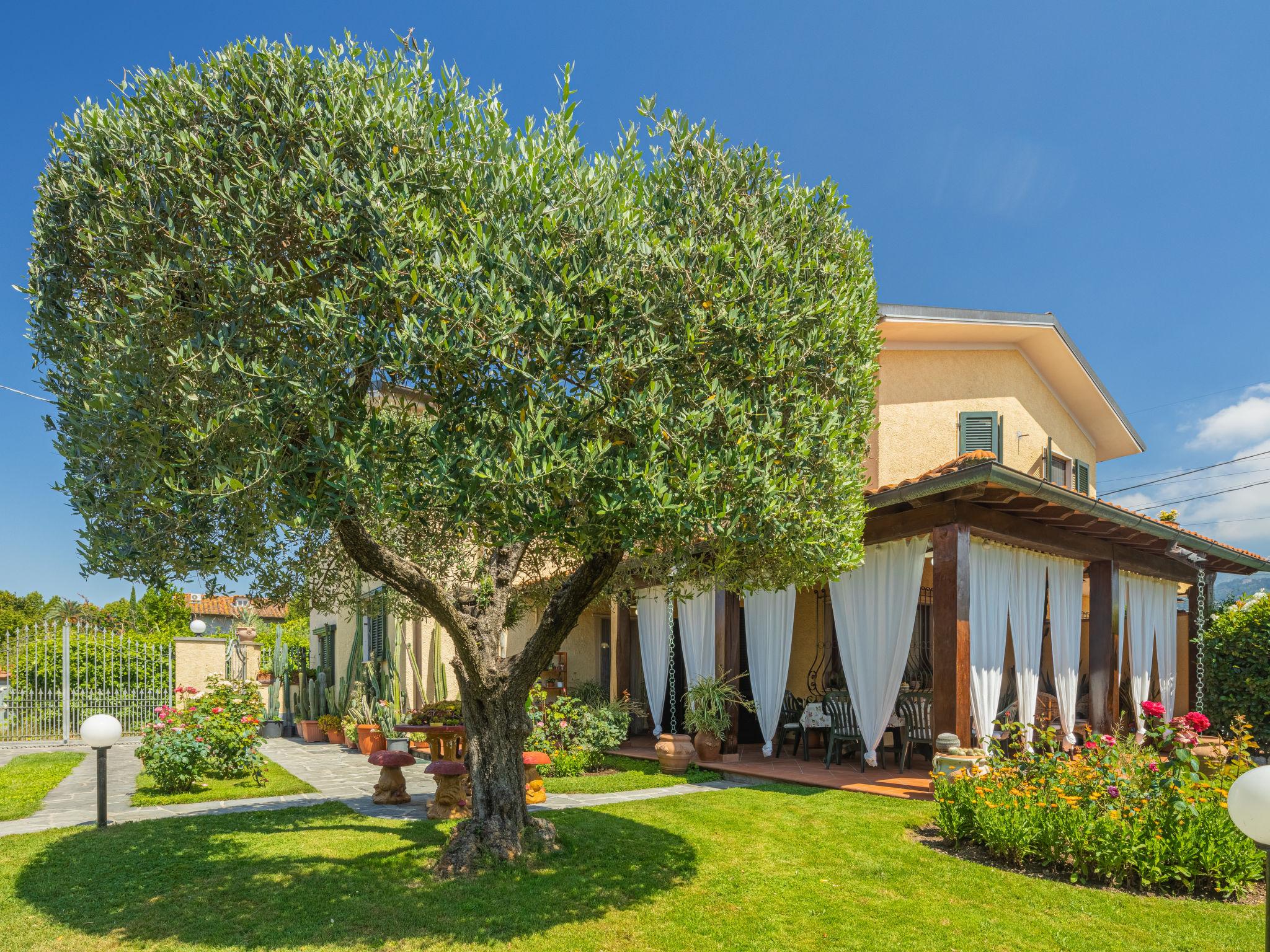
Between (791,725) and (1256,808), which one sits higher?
(1256,808)

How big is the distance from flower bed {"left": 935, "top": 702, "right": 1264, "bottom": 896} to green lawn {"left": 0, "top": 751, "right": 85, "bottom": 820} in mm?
9559

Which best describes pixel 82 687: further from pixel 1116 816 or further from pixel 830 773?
pixel 1116 816

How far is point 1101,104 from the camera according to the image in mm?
13297

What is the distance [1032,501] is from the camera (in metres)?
9.35

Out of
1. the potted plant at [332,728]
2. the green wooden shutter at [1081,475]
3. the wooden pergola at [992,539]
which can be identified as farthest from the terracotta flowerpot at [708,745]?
the green wooden shutter at [1081,475]

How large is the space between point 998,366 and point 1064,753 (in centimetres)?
926

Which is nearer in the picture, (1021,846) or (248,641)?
(1021,846)

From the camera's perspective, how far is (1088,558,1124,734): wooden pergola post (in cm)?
1144

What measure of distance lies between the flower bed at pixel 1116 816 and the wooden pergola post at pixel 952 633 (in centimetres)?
129

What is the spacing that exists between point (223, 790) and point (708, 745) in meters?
6.17

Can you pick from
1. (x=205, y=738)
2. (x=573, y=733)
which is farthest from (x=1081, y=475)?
(x=205, y=738)

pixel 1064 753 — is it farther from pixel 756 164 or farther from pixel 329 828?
pixel 329 828

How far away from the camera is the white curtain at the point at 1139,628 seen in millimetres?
12836

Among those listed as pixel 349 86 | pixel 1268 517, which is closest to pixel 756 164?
pixel 349 86
